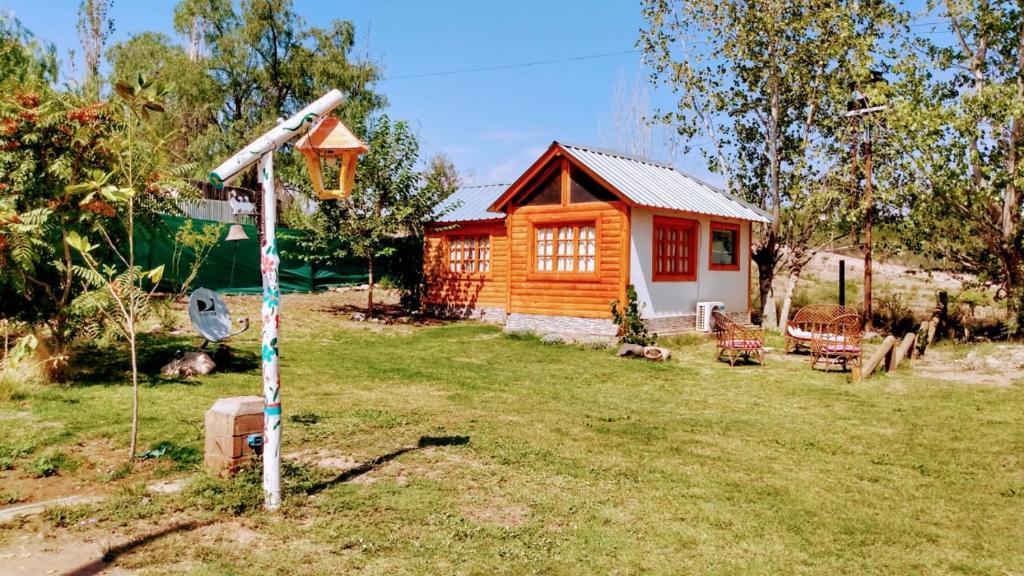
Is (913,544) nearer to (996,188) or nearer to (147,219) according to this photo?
(147,219)

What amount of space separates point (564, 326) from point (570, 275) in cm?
119

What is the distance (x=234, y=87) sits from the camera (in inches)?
1286

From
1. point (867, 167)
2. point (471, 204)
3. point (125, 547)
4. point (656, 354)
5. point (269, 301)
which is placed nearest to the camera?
point (125, 547)

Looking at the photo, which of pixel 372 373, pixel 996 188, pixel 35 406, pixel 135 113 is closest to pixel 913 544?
pixel 135 113

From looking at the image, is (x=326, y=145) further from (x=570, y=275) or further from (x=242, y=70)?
(x=242, y=70)

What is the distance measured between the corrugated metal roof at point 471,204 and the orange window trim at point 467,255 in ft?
1.80

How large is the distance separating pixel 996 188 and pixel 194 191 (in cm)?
1506

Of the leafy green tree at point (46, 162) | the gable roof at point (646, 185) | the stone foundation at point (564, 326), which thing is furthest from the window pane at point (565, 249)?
the leafy green tree at point (46, 162)

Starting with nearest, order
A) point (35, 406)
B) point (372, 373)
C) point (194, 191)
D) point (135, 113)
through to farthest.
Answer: point (135, 113), point (35, 406), point (194, 191), point (372, 373)

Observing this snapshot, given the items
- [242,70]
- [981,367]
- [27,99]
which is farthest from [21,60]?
[242,70]

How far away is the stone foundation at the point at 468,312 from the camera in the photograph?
18.9 metres

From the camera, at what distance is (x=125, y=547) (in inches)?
167

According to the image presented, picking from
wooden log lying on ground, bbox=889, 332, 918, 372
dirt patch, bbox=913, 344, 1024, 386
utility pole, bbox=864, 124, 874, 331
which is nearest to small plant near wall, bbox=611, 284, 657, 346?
wooden log lying on ground, bbox=889, 332, 918, 372

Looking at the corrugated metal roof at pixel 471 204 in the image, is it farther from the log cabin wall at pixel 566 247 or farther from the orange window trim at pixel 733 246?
the orange window trim at pixel 733 246
